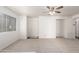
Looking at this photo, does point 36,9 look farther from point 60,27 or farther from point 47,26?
point 60,27

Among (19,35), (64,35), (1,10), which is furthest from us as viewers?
(64,35)

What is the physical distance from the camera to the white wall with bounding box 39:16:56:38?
8.91m

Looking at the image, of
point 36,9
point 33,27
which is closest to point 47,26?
point 33,27

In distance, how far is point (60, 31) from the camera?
998 cm

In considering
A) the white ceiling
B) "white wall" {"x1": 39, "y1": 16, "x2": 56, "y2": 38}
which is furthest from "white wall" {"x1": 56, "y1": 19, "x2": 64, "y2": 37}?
the white ceiling

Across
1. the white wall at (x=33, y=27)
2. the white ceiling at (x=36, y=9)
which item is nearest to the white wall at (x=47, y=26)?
the white wall at (x=33, y=27)

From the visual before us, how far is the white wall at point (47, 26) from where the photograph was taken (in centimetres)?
891

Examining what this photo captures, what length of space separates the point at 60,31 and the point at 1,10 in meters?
7.13

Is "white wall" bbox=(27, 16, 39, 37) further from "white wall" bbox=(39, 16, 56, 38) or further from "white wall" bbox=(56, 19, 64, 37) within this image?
"white wall" bbox=(56, 19, 64, 37)

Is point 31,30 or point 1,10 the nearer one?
point 1,10

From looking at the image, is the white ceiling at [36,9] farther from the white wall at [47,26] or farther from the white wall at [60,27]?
the white wall at [60,27]

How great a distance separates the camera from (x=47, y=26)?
29.5 ft
